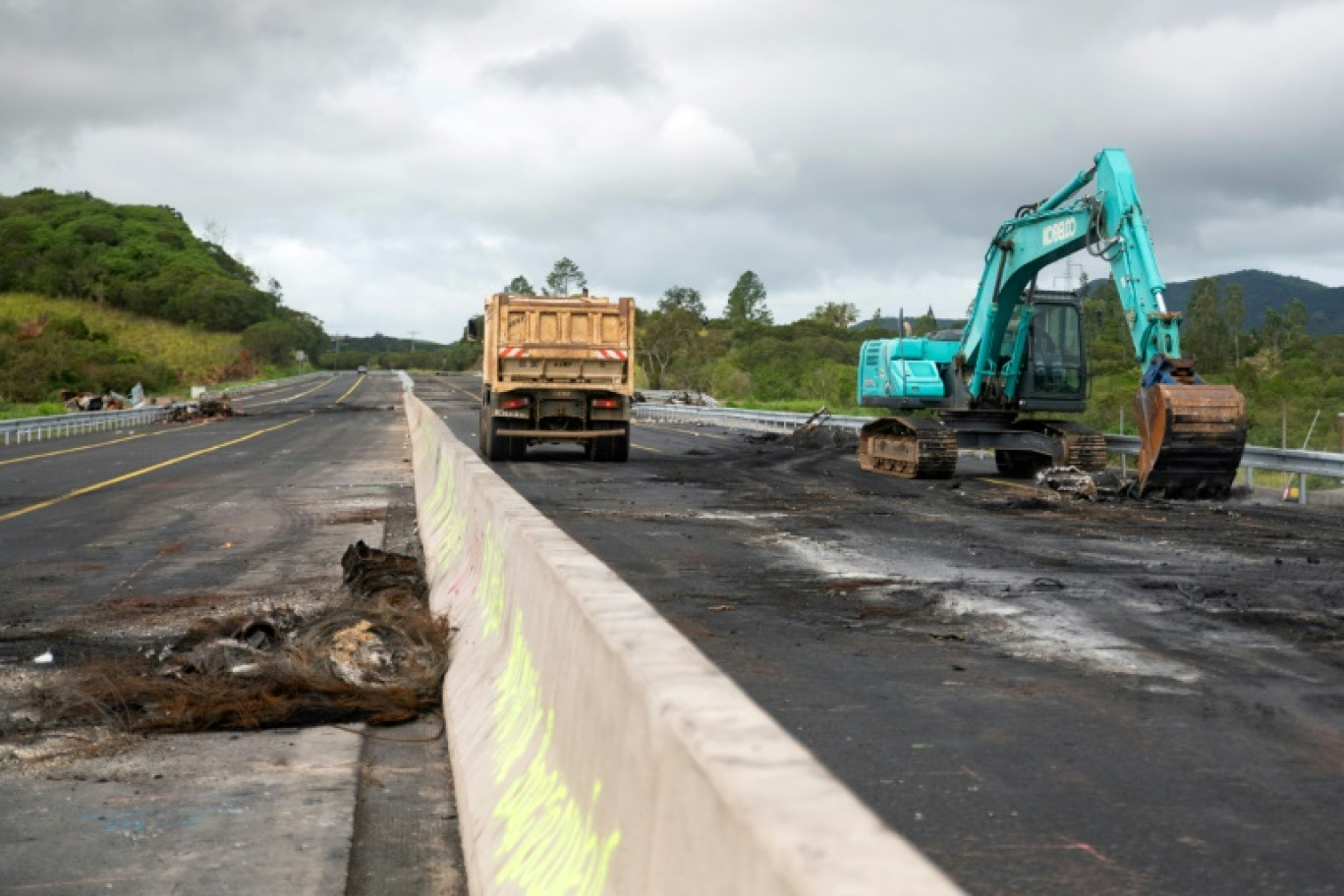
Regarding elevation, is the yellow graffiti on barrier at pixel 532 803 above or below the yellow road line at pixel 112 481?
above

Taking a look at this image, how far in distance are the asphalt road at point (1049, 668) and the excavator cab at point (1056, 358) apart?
23.8 feet

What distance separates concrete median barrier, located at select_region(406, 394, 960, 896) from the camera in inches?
81.2

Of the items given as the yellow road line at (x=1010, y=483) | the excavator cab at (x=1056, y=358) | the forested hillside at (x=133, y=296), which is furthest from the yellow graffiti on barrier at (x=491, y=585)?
the forested hillside at (x=133, y=296)

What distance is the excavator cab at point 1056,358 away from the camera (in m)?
25.1

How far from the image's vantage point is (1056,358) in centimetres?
2525

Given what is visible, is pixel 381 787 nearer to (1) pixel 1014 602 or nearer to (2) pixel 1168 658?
(2) pixel 1168 658

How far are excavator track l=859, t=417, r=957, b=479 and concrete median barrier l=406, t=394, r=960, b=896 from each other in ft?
56.8

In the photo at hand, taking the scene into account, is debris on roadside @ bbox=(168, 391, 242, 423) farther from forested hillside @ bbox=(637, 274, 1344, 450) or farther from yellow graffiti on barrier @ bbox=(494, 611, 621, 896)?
yellow graffiti on barrier @ bbox=(494, 611, 621, 896)

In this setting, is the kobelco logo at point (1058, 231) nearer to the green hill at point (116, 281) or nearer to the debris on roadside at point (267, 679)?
the debris on roadside at point (267, 679)

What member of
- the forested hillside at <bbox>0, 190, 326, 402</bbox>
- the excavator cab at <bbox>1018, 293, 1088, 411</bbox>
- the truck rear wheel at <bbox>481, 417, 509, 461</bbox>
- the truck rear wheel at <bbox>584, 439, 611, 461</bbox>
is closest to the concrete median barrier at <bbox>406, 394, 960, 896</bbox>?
the excavator cab at <bbox>1018, 293, 1088, 411</bbox>

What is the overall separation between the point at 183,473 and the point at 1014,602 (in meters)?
19.2

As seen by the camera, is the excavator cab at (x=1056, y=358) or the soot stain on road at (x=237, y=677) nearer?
the soot stain on road at (x=237, y=677)

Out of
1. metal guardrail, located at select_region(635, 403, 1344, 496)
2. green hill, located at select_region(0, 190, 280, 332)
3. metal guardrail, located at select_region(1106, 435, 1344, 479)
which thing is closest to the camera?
metal guardrail, located at select_region(1106, 435, 1344, 479)

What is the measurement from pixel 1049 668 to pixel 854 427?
32.0 m
